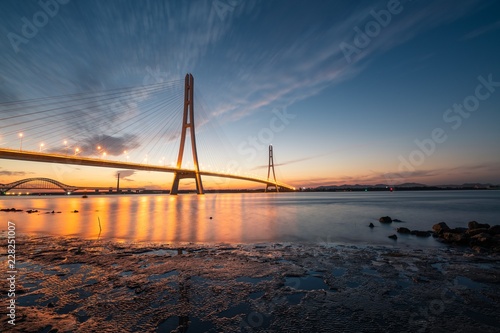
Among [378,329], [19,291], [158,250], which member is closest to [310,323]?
[378,329]

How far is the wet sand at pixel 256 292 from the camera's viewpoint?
3881 millimetres

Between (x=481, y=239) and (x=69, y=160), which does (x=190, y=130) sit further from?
(x=481, y=239)

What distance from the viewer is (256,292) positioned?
511cm

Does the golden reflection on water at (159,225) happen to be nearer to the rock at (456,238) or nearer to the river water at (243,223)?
the river water at (243,223)

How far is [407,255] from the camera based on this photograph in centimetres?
836

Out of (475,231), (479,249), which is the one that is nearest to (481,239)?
(479,249)

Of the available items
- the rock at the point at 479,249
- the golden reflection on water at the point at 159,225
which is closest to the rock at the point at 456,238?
the rock at the point at 479,249

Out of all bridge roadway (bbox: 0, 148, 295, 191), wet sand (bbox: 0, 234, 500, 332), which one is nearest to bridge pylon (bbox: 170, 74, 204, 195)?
bridge roadway (bbox: 0, 148, 295, 191)

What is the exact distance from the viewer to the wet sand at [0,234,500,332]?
388 centimetres

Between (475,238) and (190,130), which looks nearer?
(475,238)

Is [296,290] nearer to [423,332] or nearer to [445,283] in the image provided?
[423,332]

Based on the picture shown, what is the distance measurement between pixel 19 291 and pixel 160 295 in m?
3.03

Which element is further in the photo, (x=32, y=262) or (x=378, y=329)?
(x=32, y=262)

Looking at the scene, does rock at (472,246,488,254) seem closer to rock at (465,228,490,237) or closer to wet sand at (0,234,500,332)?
wet sand at (0,234,500,332)
